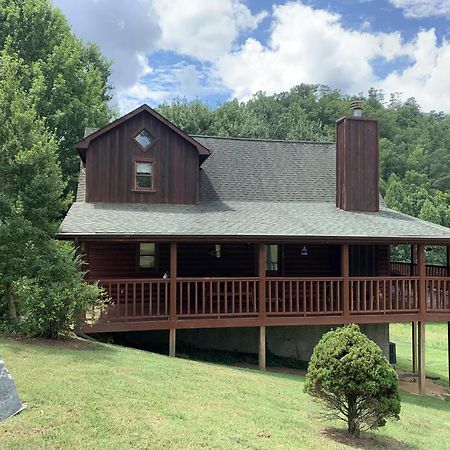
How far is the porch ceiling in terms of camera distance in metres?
13.1

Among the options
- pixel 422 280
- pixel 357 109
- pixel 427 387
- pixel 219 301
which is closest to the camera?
pixel 219 301

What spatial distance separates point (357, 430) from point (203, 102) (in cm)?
3732

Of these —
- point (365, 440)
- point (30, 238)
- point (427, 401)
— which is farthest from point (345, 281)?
point (30, 238)

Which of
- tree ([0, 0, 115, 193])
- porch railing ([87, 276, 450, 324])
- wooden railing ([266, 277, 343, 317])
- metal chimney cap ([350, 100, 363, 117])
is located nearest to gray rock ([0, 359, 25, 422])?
porch railing ([87, 276, 450, 324])

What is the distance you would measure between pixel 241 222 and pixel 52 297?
578 centimetres

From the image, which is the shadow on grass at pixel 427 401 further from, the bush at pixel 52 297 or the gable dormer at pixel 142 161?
the gable dormer at pixel 142 161

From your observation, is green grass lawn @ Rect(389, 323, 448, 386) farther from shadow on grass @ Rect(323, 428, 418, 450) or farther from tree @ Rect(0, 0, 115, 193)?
tree @ Rect(0, 0, 115, 193)

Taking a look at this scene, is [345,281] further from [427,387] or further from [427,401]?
[427,387]

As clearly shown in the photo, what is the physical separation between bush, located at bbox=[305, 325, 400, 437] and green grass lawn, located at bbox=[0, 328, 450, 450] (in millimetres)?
462

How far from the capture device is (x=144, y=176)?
55.3ft

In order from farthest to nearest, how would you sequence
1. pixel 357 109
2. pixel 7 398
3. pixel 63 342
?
pixel 357 109, pixel 63 342, pixel 7 398

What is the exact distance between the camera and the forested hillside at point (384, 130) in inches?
1606

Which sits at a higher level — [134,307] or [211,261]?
[211,261]

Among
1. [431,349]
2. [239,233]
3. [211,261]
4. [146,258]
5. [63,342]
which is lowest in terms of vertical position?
[431,349]
